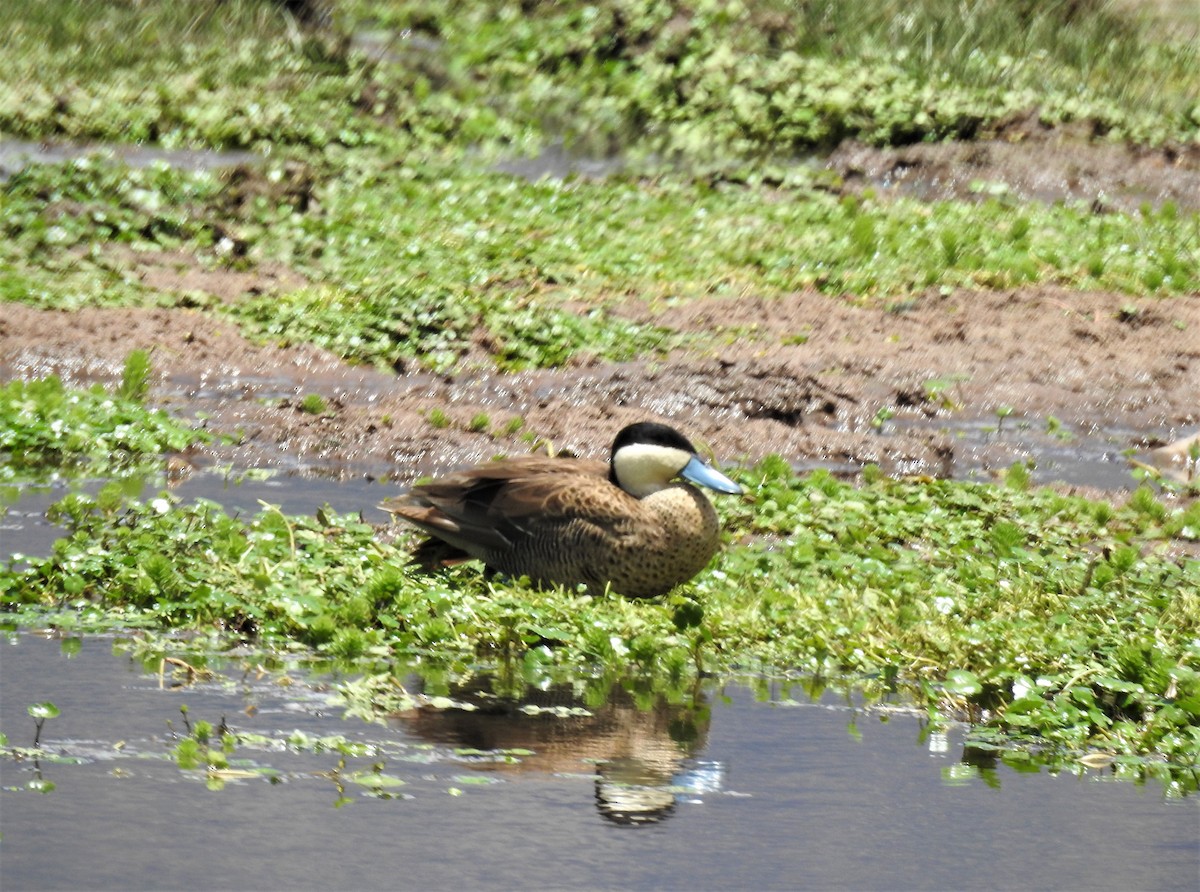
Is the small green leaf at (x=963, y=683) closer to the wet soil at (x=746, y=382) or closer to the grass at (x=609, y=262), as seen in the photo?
the grass at (x=609, y=262)

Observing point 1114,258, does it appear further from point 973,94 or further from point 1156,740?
point 1156,740

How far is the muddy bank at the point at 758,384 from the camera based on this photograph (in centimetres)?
1178

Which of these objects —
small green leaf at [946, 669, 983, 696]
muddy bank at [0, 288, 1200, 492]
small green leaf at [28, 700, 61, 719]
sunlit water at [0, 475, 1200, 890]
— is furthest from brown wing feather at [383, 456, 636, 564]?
muddy bank at [0, 288, 1200, 492]

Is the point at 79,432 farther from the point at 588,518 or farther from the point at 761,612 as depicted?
the point at 761,612

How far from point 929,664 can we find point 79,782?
2981 mm

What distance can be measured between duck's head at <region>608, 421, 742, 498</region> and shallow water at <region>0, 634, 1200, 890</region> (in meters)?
1.73

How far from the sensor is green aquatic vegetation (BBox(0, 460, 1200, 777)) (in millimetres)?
6715

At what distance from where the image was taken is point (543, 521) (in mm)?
8125

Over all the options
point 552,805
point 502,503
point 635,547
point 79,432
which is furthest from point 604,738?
point 79,432

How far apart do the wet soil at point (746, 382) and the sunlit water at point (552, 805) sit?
4.77 m

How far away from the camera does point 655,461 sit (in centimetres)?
827

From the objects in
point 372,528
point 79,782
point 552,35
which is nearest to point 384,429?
point 372,528

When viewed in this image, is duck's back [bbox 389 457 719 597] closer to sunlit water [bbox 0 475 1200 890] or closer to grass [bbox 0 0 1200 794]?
grass [bbox 0 0 1200 794]

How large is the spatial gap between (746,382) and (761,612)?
5076mm
